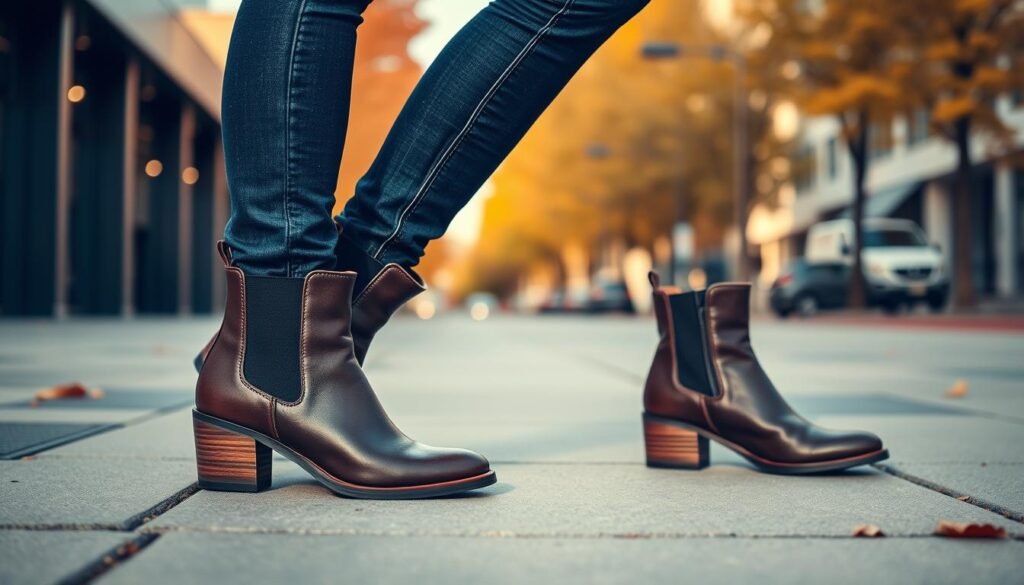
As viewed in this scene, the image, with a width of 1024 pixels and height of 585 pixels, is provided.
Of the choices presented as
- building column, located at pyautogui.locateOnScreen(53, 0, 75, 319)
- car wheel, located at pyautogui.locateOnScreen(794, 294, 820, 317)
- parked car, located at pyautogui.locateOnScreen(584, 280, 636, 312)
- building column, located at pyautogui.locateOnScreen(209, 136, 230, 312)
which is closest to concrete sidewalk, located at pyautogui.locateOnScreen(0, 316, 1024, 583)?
building column, located at pyautogui.locateOnScreen(53, 0, 75, 319)

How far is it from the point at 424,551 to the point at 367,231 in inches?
28.6

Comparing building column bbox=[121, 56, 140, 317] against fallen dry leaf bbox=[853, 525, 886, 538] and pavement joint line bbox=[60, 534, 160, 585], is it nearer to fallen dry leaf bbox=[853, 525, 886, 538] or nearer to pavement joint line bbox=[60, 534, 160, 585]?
pavement joint line bbox=[60, 534, 160, 585]

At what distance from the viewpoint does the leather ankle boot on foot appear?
1.91 meters

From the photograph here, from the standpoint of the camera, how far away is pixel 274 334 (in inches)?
73.7

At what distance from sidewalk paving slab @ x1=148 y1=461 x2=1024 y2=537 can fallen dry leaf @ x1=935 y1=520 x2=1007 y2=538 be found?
0.05 meters

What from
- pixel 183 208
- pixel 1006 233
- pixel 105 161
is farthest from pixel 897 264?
pixel 105 161

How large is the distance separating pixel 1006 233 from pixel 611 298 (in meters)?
13.7

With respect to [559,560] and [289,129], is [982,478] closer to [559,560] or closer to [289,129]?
[559,560]

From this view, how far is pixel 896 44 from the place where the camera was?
19547 mm

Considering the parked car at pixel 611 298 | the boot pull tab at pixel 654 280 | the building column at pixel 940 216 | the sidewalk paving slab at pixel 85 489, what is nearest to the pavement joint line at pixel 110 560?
the sidewalk paving slab at pixel 85 489

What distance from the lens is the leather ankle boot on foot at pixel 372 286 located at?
6.28ft

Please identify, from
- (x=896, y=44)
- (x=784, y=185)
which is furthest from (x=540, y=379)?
(x=784, y=185)

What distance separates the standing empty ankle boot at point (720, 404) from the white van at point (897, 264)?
67.7 feet

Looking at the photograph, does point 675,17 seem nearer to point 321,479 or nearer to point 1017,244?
point 1017,244
